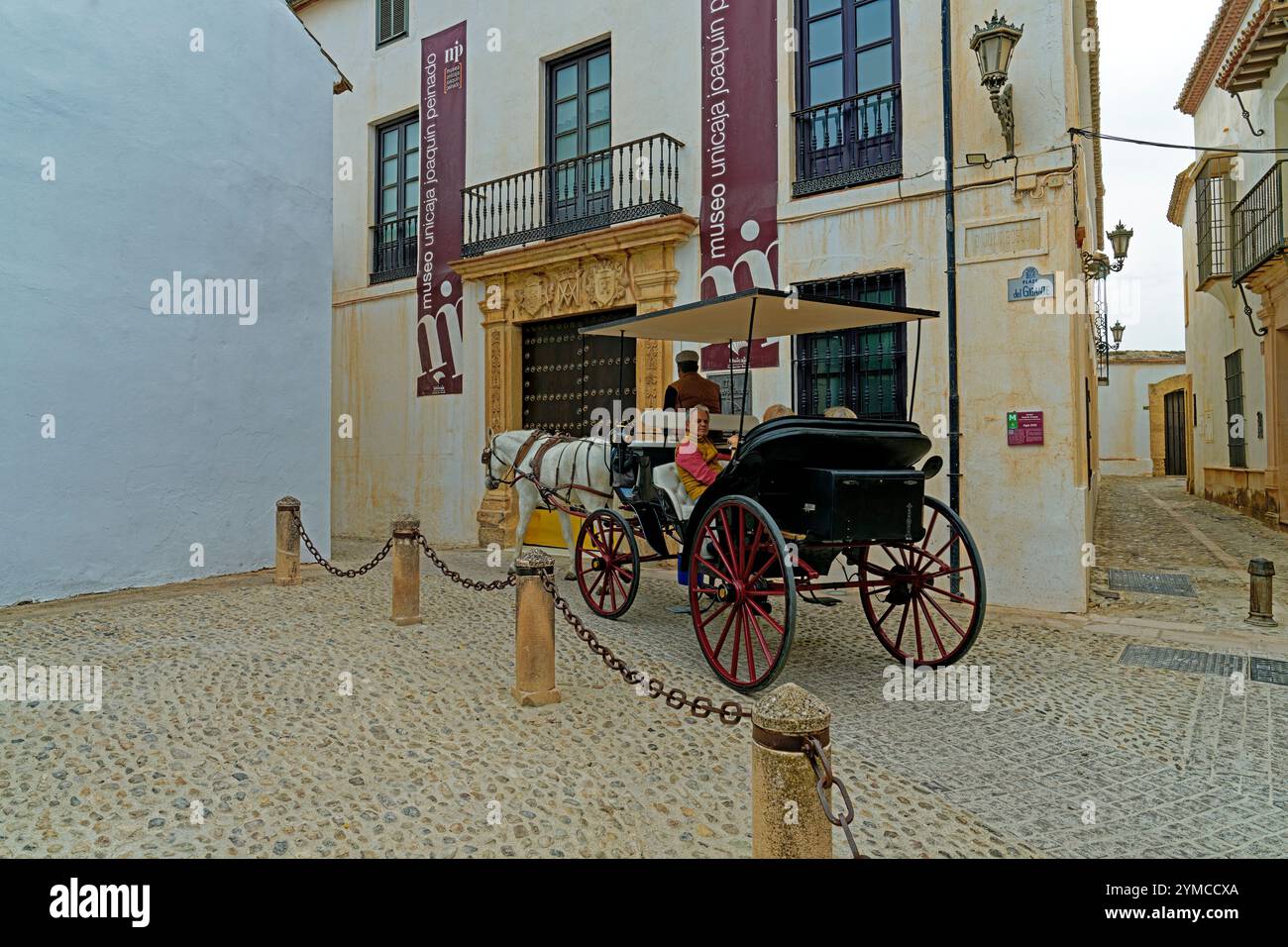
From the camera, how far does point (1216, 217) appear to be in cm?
1457

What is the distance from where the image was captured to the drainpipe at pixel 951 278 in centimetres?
757

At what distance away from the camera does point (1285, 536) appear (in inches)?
460

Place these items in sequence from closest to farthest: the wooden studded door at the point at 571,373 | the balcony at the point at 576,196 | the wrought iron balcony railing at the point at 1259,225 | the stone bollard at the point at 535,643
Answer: the stone bollard at the point at 535,643 < the balcony at the point at 576,196 < the wooden studded door at the point at 571,373 < the wrought iron balcony railing at the point at 1259,225

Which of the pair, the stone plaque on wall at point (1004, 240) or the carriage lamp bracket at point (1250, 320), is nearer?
the stone plaque on wall at point (1004, 240)

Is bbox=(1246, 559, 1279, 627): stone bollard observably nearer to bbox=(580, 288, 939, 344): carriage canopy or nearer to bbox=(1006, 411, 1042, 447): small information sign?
bbox=(1006, 411, 1042, 447): small information sign

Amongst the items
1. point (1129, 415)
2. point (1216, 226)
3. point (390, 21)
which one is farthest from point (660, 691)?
point (1129, 415)

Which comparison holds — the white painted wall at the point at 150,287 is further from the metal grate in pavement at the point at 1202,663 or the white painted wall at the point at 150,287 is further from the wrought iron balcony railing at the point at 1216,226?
the wrought iron balcony railing at the point at 1216,226

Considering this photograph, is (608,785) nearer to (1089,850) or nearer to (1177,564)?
(1089,850)

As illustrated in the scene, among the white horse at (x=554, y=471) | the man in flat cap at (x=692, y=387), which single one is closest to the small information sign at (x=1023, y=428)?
the man in flat cap at (x=692, y=387)

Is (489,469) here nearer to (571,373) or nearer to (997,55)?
(571,373)

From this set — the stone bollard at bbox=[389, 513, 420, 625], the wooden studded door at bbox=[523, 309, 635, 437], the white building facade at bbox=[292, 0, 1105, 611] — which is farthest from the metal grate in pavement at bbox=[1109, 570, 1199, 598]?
the stone bollard at bbox=[389, 513, 420, 625]

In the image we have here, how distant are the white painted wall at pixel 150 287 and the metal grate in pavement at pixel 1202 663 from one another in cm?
839

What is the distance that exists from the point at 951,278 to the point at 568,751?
230 inches
